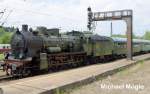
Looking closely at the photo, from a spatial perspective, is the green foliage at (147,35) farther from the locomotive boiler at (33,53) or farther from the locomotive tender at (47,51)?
the locomotive boiler at (33,53)

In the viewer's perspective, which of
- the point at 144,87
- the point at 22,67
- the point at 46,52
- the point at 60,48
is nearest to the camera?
the point at 144,87

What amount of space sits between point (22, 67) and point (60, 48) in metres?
4.99

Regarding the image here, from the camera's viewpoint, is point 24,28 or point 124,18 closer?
point 24,28

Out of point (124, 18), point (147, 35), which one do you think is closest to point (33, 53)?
point (124, 18)

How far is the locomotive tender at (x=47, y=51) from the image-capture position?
1858cm

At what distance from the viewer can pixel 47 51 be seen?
20.7 meters

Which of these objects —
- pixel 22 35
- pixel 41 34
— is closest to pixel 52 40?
pixel 41 34

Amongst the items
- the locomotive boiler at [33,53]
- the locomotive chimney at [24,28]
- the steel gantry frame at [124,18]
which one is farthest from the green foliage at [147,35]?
the locomotive chimney at [24,28]

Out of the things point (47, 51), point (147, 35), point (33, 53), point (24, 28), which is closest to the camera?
point (33, 53)

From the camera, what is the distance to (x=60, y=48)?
22.3 meters

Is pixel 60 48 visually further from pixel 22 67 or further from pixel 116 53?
pixel 116 53

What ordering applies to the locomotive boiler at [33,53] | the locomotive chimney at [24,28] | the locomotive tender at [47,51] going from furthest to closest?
the locomotive chimney at [24,28] < the locomotive tender at [47,51] < the locomotive boiler at [33,53]

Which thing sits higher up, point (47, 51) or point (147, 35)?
point (47, 51)

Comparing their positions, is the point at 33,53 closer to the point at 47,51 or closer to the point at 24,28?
the point at 47,51
